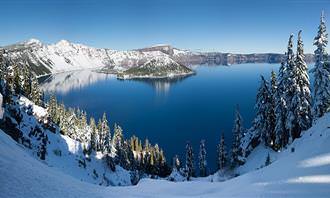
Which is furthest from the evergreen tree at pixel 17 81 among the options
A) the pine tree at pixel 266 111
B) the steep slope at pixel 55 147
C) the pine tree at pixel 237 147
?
the pine tree at pixel 266 111

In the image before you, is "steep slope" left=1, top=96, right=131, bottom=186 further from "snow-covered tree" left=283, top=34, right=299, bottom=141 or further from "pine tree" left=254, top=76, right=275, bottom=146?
"snow-covered tree" left=283, top=34, right=299, bottom=141

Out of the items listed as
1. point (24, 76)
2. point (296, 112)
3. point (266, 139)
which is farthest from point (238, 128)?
point (24, 76)

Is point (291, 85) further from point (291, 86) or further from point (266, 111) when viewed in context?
point (266, 111)

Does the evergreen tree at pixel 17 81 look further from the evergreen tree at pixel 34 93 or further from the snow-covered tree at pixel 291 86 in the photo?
the snow-covered tree at pixel 291 86

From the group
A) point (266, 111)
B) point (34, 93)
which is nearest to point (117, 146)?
point (34, 93)

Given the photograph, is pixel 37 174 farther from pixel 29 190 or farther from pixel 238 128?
pixel 238 128

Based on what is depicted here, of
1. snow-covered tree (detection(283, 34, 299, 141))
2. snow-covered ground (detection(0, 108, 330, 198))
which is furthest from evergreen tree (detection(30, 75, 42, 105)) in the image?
snow-covered ground (detection(0, 108, 330, 198))
